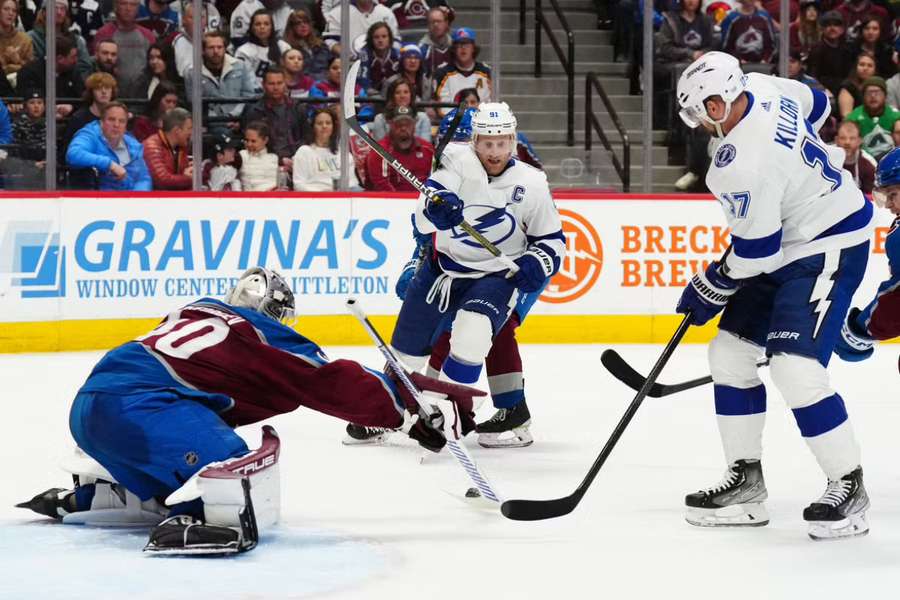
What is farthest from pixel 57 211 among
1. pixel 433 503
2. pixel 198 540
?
pixel 198 540

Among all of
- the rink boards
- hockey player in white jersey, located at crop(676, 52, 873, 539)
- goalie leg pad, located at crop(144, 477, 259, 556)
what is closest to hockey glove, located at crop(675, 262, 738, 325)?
hockey player in white jersey, located at crop(676, 52, 873, 539)

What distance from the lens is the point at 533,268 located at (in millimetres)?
5141

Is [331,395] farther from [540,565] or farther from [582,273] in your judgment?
[582,273]

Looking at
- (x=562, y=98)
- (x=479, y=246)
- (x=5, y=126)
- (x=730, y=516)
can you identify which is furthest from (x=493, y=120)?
(x=562, y=98)

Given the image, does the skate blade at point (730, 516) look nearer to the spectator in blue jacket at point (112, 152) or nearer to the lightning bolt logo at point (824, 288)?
the lightning bolt logo at point (824, 288)

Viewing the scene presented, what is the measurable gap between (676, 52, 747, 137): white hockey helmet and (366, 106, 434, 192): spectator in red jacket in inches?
176

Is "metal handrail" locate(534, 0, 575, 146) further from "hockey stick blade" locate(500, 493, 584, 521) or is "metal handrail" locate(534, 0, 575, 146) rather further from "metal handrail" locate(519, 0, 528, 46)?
"hockey stick blade" locate(500, 493, 584, 521)

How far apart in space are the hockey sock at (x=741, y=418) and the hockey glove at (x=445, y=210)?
135 cm

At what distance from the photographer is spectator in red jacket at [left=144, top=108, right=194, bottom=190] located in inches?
316

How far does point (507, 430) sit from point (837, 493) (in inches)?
69.3

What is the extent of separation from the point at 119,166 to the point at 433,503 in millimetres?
4294

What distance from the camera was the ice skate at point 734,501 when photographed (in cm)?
392

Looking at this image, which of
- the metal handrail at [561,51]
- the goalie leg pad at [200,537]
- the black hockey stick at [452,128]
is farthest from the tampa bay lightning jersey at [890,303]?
the metal handrail at [561,51]

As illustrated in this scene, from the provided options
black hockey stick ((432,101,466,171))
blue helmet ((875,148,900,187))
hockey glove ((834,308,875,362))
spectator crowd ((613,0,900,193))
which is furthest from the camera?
spectator crowd ((613,0,900,193))
